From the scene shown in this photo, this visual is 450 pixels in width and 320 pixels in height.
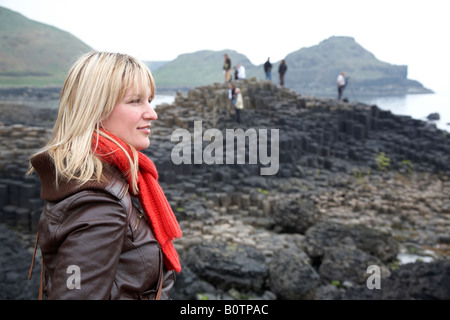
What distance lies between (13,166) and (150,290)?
10.2 meters

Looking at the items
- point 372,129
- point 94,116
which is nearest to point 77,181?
point 94,116

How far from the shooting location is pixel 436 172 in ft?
58.1

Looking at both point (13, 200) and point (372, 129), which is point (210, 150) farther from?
point (372, 129)

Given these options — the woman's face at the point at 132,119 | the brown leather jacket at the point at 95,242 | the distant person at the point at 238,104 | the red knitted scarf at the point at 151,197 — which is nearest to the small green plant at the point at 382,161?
the distant person at the point at 238,104

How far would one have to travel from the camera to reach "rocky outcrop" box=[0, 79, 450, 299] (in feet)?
21.9

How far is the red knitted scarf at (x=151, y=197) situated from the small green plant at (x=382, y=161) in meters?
17.9

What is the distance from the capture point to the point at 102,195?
3.86ft
